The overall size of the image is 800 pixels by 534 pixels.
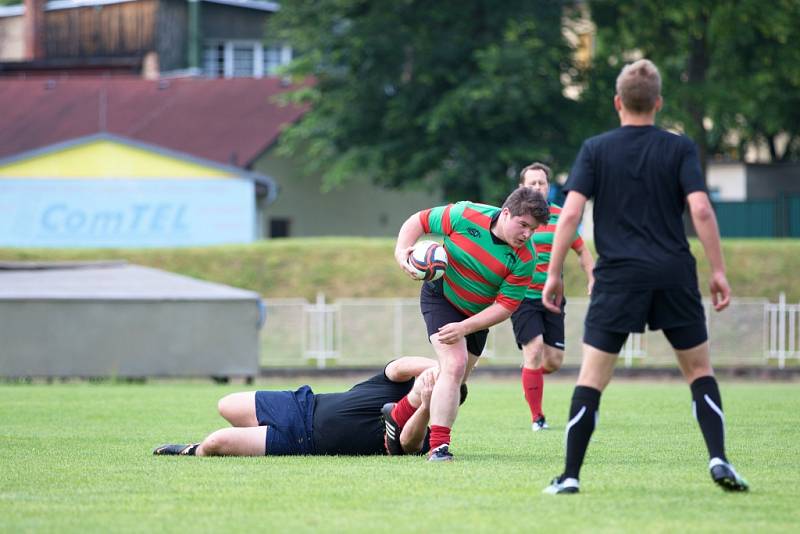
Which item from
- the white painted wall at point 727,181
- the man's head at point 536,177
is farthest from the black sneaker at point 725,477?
the white painted wall at point 727,181

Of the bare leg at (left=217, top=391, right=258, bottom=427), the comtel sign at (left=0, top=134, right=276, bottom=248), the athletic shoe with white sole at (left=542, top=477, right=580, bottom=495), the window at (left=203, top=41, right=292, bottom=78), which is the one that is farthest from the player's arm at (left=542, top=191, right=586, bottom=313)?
the window at (left=203, top=41, right=292, bottom=78)

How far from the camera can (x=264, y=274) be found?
37.1 meters

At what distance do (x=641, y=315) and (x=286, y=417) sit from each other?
3.18 metres

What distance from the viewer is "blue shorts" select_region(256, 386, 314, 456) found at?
9.60 meters

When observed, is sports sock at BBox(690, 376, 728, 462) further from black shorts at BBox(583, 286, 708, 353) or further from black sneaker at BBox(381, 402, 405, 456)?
black sneaker at BBox(381, 402, 405, 456)

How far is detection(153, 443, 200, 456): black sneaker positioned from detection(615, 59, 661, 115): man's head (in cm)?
415

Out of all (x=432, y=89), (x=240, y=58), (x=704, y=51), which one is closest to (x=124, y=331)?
(x=432, y=89)

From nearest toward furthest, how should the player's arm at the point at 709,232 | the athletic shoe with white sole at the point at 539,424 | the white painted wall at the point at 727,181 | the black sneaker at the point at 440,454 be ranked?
the player's arm at the point at 709,232 < the black sneaker at the point at 440,454 < the athletic shoe with white sole at the point at 539,424 < the white painted wall at the point at 727,181

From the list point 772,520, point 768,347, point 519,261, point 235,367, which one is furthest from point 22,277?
point 772,520

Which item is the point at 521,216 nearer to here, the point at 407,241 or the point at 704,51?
the point at 407,241

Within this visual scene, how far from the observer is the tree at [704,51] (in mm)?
36969

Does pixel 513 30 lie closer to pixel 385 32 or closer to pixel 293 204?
pixel 385 32

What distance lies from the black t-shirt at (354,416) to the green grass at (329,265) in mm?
25813

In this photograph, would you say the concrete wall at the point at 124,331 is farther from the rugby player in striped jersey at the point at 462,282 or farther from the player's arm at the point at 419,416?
the rugby player in striped jersey at the point at 462,282
